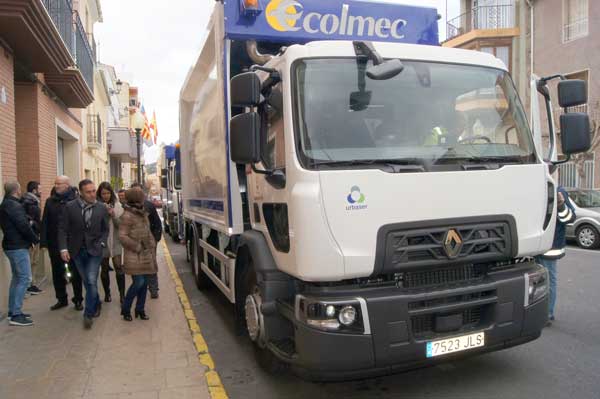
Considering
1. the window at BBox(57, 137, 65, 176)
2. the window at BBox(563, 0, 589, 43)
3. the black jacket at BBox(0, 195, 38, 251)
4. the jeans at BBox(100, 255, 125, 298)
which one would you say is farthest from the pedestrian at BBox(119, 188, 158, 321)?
the window at BBox(563, 0, 589, 43)

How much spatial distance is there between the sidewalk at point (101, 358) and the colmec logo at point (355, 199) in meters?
2.05

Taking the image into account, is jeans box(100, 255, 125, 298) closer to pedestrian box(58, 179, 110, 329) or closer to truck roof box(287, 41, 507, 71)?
pedestrian box(58, 179, 110, 329)

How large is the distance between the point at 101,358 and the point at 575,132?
487 centimetres

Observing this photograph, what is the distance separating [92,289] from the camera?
5.96 m

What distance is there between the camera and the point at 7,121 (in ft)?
22.9

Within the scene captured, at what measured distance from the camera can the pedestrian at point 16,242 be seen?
580 centimetres

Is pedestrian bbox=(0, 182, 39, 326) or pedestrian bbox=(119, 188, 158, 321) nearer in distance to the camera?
pedestrian bbox=(0, 182, 39, 326)

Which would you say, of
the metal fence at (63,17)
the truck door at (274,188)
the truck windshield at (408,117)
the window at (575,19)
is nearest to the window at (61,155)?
the metal fence at (63,17)

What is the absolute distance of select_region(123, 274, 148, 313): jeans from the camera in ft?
20.0

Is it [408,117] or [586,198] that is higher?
[408,117]

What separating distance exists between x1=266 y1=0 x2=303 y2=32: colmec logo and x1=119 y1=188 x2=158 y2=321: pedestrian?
279 cm

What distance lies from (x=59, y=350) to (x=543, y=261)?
17.7 feet

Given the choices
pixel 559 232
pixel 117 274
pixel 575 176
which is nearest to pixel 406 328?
pixel 559 232

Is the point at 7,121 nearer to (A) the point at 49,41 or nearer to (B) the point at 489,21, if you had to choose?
(A) the point at 49,41
